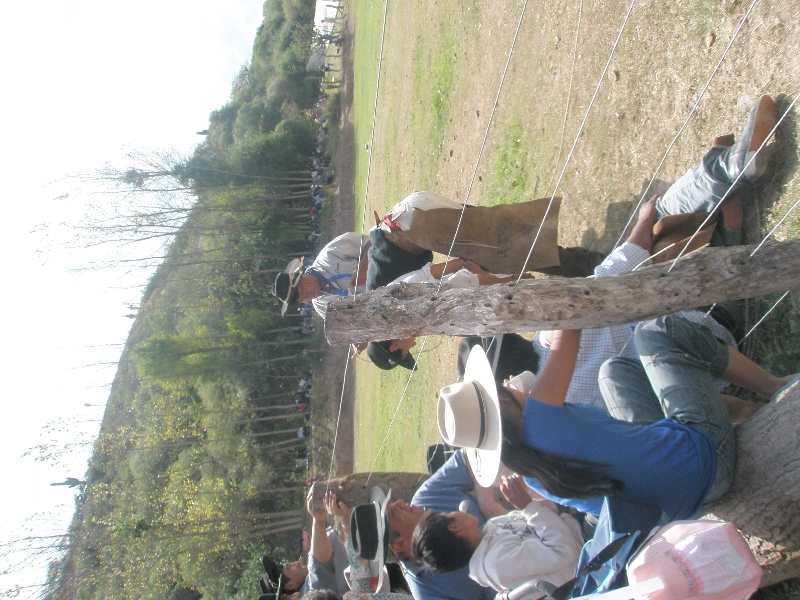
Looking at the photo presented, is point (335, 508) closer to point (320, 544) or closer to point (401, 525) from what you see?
point (320, 544)

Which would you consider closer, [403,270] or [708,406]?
[708,406]

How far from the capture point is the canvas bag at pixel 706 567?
5.60ft

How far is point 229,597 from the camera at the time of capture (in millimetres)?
12828

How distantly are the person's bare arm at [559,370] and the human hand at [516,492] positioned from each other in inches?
42.3

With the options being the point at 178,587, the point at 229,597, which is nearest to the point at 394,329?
the point at 229,597

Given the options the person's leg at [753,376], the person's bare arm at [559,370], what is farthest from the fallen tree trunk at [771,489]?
the person's bare arm at [559,370]

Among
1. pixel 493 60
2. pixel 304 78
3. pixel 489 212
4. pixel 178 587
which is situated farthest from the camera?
pixel 304 78

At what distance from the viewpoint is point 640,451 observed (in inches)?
88.5

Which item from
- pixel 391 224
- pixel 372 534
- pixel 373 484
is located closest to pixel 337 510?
pixel 373 484

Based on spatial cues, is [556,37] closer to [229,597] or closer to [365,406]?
[365,406]

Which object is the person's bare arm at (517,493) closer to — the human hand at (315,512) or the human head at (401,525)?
the human head at (401,525)

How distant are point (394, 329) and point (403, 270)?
2092mm

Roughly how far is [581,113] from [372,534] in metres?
4.43

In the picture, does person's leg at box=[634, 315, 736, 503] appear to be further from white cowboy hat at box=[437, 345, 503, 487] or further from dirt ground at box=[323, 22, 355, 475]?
dirt ground at box=[323, 22, 355, 475]
